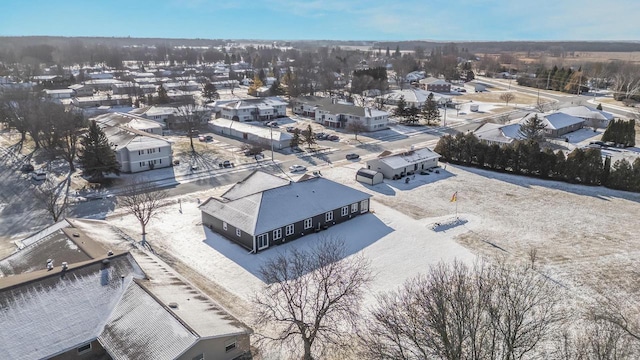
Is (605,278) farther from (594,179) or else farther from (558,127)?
(558,127)

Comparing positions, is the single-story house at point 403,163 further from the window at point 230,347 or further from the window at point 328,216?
the window at point 230,347

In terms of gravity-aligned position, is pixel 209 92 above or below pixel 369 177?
above

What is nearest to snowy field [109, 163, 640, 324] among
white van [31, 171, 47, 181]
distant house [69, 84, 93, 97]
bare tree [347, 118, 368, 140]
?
white van [31, 171, 47, 181]

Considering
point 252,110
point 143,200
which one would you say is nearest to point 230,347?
point 143,200

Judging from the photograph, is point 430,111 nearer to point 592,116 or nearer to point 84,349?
point 592,116

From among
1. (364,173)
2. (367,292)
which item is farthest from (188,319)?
(364,173)

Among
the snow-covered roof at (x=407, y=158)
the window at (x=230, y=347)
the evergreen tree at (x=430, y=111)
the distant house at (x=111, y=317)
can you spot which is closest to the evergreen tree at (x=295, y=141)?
the snow-covered roof at (x=407, y=158)

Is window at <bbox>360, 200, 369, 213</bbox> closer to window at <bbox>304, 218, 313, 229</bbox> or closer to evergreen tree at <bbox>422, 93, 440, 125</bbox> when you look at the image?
window at <bbox>304, 218, 313, 229</bbox>
